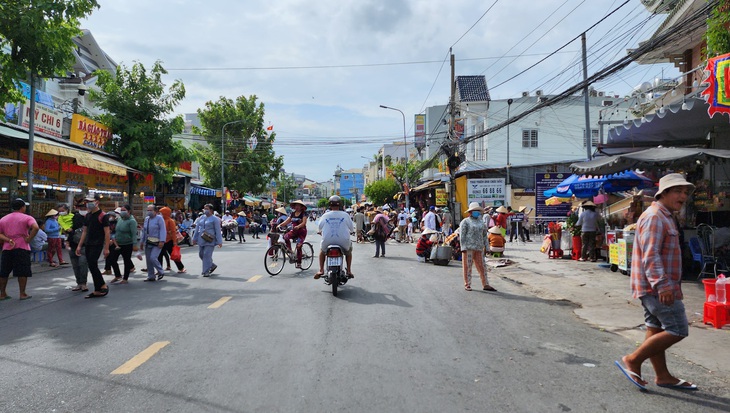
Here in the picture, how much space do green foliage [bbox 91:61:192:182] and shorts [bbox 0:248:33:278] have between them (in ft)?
47.9

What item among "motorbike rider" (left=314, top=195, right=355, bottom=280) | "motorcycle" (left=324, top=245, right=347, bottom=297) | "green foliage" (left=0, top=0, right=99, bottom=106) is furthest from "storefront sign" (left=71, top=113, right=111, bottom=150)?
"motorcycle" (left=324, top=245, right=347, bottom=297)

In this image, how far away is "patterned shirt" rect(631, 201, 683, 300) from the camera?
4305mm

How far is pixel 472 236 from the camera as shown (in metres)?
10.1

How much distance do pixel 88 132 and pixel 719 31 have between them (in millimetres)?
22021

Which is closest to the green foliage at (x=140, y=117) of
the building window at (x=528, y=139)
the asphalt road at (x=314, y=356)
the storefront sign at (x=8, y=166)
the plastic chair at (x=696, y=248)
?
the storefront sign at (x=8, y=166)

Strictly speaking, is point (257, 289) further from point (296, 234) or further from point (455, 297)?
point (455, 297)

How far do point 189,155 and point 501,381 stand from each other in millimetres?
22937

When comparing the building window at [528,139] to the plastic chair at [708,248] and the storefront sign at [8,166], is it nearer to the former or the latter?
the plastic chair at [708,248]

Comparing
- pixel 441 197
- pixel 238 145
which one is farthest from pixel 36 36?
pixel 238 145

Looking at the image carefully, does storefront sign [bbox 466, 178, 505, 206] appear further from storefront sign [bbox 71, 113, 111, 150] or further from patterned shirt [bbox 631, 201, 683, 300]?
patterned shirt [bbox 631, 201, 683, 300]

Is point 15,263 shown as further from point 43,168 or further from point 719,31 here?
point 719,31

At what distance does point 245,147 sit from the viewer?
49000 mm

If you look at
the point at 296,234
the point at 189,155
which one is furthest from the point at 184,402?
the point at 189,155

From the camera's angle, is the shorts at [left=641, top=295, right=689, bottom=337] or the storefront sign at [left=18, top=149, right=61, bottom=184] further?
the storefront sign at [left=18, top=149, right=61, bottom=184]
